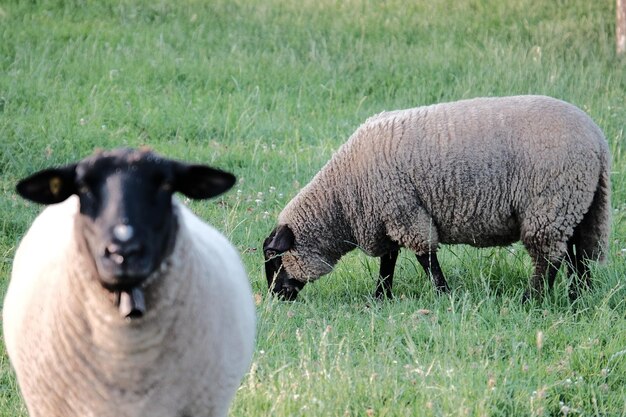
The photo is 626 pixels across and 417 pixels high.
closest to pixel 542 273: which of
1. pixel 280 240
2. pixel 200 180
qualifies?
pixel 280 240

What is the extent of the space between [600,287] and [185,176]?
145 inches

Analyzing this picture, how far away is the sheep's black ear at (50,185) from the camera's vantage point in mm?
2988

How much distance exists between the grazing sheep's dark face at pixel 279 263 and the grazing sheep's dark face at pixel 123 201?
3.60 meters

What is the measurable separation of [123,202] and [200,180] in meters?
0.36

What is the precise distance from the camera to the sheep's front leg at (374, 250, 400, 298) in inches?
256

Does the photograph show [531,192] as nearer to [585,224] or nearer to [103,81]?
[585,224]

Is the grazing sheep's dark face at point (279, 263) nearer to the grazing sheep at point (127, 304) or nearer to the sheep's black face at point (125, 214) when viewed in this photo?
the grazing sheep at point (127, 304)

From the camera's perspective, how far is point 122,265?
2805 millimetres

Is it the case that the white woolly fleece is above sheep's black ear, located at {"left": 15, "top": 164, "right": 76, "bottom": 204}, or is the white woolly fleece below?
below

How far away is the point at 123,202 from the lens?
2.86 meters

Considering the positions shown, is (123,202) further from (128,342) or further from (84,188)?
(128,342)

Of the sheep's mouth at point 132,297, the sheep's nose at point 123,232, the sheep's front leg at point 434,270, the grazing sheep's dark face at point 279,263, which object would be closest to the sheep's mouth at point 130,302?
the sheep's mouth at point 132,297

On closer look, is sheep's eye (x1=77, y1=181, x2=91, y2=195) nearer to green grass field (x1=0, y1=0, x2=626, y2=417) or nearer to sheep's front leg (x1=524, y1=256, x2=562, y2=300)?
green grass field (x1=0, y1=0, x2=626, y2=417)

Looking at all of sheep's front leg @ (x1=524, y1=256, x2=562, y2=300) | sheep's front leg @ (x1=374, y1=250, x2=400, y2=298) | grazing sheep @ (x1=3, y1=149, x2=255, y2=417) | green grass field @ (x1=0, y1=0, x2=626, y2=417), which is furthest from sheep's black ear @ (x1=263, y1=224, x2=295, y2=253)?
grazing sheep @ (x1=3, y1=149, x2=255, y2=417)
